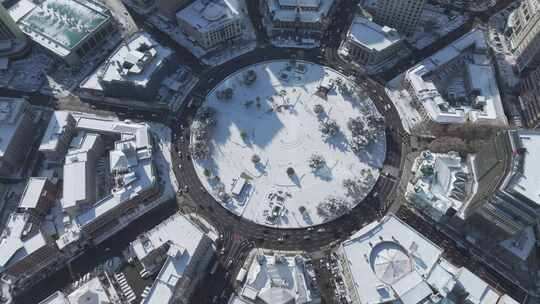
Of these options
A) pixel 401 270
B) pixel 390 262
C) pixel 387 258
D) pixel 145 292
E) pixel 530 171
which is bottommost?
pixel 145 292

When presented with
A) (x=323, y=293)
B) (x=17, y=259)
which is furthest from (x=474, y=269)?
(x=17, y=259)

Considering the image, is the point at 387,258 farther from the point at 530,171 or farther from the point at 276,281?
the point at 530,171

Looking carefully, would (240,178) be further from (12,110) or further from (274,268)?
(12,110)

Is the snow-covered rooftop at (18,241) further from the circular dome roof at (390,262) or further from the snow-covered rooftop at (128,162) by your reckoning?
the circular dome roof at (390,262)

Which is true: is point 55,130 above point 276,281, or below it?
above

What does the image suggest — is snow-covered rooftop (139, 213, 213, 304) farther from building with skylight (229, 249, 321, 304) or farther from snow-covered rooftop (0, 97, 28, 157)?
snow-covered rooftop (0, 97, 28, 157)

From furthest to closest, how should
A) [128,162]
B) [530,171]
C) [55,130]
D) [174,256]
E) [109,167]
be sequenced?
[109,167] → [55,130] → [128,162] → [174,256] → [530,171]

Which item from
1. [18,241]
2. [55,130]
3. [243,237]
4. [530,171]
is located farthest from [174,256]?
[530,171]
